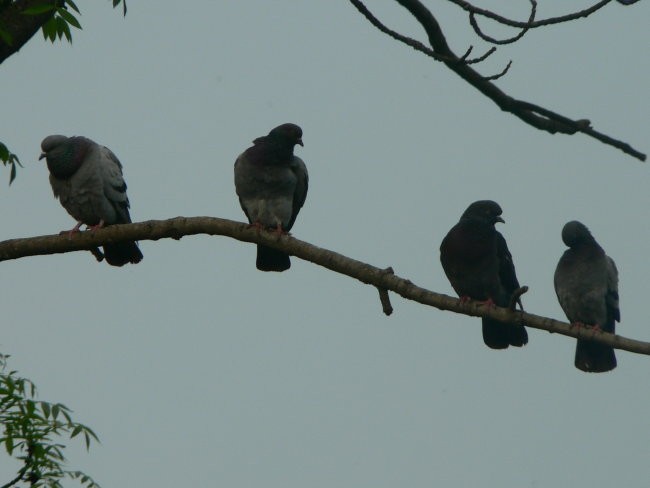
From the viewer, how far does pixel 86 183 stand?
26.8 ft

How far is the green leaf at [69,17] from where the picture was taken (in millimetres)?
4234

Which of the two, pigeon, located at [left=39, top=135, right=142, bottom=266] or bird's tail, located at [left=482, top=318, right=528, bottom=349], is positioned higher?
pigeon, located at [left=39, top=135, right=142, bottom=266]

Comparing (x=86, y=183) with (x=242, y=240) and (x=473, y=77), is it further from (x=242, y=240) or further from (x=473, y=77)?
(x=473, y=77)

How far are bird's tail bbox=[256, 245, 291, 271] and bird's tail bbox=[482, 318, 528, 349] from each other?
1.73 m

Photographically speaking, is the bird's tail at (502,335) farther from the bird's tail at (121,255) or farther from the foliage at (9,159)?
the foliage at (9,159)

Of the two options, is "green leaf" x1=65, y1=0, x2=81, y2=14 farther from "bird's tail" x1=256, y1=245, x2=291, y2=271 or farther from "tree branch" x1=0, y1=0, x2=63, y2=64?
"bird's tail" x1=256, y1=245, x2=291, y2=271

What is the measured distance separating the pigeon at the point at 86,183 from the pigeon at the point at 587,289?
3.77 meters

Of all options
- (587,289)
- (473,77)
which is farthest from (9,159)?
(587,289)

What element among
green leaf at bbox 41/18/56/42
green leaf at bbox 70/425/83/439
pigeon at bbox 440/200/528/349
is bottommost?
green leaf at bbox 70/425/83/439

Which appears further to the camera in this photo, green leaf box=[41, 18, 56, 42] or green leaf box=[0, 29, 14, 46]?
green leaf box=[41, 18, 56, 42]

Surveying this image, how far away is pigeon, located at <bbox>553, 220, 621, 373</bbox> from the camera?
Answer: 29.7 ft

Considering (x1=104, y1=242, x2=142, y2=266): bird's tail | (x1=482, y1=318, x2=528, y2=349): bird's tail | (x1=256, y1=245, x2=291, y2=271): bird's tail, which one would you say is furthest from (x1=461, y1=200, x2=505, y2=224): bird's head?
(x1=104, y1=242, x2=142, y2=266): bird's tail

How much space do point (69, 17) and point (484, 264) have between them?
4.76 meters

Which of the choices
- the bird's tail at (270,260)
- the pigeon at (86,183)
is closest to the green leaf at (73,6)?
the pigeon at (86,183)
